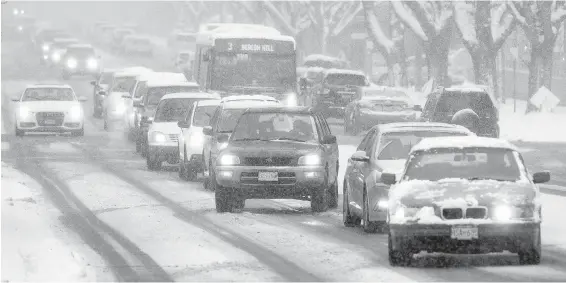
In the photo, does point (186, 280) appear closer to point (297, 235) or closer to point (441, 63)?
point (297, 235)

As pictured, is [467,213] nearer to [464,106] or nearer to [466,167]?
[466,167]

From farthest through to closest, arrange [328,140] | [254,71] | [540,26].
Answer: [540,26] → [254,71] → [328,140]

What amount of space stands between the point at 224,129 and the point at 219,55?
15.0 metres

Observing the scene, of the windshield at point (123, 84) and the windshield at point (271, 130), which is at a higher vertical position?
the windshield at point (271, 130)

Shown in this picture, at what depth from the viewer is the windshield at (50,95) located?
149 feet

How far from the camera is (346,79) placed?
51875 mm

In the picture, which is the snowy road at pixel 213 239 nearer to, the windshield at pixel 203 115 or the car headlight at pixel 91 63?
the windshield at pixel 203 115

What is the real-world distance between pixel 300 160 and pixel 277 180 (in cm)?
45

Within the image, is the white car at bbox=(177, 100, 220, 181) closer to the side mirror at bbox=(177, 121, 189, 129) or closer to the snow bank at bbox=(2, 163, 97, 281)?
the side mirror at bbox=(177, 121, 189, 129)

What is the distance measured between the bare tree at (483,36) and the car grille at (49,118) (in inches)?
562

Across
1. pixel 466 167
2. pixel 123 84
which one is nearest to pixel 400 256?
pixel 466 167

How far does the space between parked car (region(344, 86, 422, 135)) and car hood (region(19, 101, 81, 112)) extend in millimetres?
7865

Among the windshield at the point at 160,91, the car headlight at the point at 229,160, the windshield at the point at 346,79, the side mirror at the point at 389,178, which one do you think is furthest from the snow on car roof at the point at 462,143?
the windshield at the point at 346,79

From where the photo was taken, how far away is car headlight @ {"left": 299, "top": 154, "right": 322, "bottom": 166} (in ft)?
74.3
